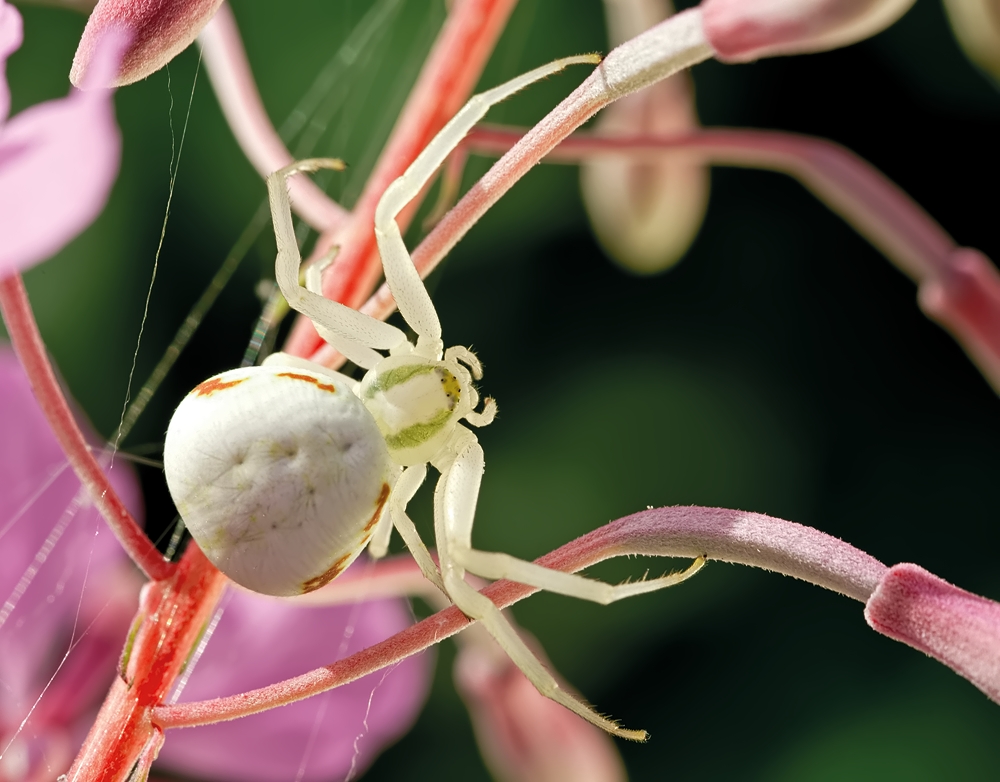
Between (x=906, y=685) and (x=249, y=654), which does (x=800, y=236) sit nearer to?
(x=906, y=685)

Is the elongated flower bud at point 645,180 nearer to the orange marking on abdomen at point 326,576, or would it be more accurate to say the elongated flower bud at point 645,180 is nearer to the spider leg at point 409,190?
the spider leg at point 409,190

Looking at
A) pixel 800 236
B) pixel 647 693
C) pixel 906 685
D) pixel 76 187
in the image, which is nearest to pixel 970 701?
pixel 906 685

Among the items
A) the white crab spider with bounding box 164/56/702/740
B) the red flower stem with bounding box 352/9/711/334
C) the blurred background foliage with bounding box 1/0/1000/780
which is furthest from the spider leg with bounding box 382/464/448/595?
the blurred background foliage with bounding box 1/0/1000/780

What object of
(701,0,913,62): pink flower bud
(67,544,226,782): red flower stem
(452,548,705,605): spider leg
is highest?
(701,0,913,62): pink flower bud

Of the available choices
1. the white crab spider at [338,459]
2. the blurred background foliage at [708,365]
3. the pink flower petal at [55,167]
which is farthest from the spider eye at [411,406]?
the blurred background foliage at [708,365]

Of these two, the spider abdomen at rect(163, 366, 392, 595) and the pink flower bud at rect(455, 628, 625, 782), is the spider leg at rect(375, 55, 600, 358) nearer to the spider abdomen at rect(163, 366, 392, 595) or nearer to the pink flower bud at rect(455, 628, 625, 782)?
the spider abdomen at rect(163, 366, 392, 595)

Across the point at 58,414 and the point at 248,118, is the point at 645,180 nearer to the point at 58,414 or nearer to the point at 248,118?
the point at 248,118

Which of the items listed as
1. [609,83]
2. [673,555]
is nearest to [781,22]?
[609,83]
